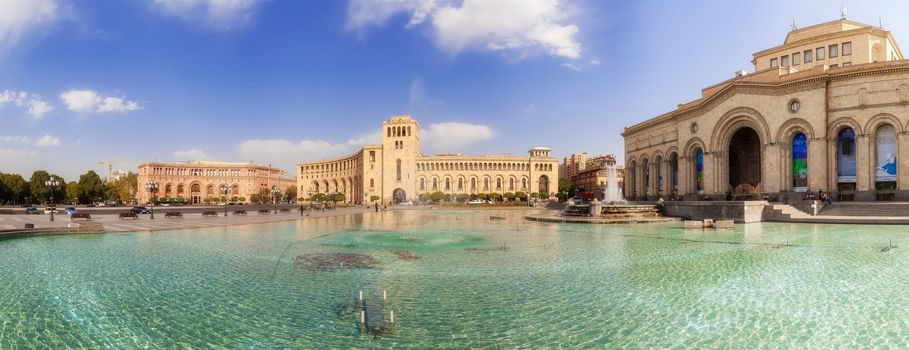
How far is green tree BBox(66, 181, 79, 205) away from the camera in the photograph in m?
73.1

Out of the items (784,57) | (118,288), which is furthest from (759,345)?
(784,57)

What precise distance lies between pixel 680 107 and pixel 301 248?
32.3 metres

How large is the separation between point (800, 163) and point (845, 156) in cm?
200

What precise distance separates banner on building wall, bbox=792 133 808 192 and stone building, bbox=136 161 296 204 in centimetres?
10379

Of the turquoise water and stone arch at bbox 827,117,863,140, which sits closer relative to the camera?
the turquoise water

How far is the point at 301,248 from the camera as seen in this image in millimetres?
12094

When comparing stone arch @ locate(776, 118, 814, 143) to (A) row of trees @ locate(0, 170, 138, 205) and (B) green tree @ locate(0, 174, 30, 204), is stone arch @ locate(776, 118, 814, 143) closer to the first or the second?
(A) row of trees @ locate(0, 170, 138, 205)

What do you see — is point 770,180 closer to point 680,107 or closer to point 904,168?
point 904,168

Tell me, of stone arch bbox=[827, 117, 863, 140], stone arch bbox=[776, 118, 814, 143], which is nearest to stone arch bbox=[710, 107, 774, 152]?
stone arch bbox=[776, 118, 814, 143]

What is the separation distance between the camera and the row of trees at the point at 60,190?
211ft

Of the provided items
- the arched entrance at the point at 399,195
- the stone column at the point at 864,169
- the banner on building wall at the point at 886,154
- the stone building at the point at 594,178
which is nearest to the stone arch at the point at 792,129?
the stone column at the point at 864,169

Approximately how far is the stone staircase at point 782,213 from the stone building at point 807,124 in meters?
5.47

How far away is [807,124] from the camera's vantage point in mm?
25656

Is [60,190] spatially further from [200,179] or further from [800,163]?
[800,163]
